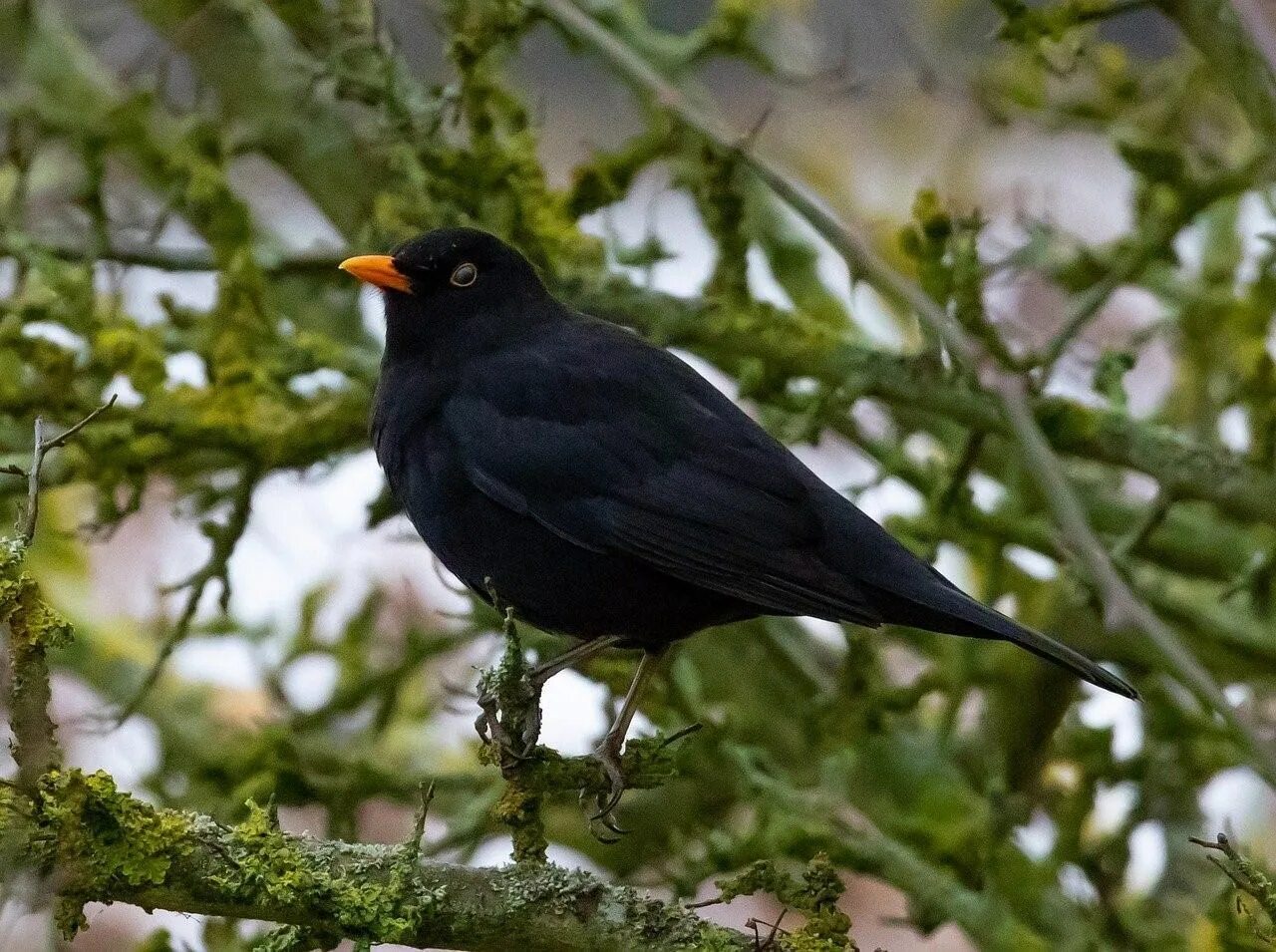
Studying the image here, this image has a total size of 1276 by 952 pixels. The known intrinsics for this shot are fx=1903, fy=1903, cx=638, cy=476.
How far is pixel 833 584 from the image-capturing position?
11.6 feet

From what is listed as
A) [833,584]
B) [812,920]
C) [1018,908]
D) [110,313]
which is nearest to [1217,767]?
[1018,908]

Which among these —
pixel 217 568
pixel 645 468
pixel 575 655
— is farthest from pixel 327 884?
pixel 217 568

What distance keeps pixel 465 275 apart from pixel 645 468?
2.26 ft

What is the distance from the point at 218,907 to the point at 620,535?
1391 mm

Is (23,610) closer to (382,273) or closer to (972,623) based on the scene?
(972,623)

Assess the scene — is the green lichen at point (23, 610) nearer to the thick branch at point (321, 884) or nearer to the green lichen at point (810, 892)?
the thick branch at point (321, 884)

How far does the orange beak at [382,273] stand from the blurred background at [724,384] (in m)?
0.28

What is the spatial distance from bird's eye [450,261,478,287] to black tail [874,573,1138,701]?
117 cm

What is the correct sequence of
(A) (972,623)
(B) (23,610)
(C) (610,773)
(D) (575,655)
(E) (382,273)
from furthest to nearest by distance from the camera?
1. (E) (382,273)
2. (D) (575,655)
3. (A) (972,623)
4. (C) (610,773)
5. (B) (23,610)

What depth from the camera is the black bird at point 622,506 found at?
11.7 ft

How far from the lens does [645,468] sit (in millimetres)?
3770

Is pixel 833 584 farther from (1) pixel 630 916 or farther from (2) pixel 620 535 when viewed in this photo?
→ (1) pixel 630 916

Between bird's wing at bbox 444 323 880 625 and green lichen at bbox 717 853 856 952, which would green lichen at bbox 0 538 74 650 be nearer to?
green lichen at bbox 717 853 856 952

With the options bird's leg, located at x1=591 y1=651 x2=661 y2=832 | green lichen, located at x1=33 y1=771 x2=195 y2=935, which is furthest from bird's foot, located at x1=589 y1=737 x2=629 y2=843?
green lichen, located at x1=33 y1=771 x2=195 y2=935
